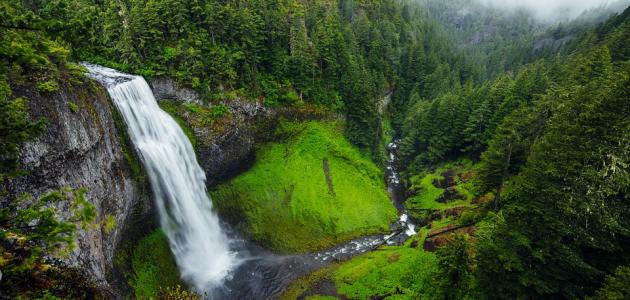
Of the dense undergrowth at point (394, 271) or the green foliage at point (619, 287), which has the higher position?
the green foliage at point (619, 287)

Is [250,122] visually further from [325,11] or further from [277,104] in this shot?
[325,11]

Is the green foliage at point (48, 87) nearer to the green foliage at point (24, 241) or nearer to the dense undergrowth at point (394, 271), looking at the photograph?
the green foliage at point (24, 241)

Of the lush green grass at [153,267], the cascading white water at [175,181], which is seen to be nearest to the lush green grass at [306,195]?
the cascading white water at [175,181]

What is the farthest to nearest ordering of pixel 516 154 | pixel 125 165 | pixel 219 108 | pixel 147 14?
pixel 219 108, pixel 147 14, pixel 516 154, pixel 125 165

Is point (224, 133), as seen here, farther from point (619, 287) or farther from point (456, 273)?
point (619, 287)

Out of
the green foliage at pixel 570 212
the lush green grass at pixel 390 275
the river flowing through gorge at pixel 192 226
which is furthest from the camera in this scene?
the river flowing through gorge at pixel 192 226

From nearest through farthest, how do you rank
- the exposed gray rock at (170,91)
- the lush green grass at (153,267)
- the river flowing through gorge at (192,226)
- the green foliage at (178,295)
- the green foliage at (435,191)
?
the green foliage at (178,295)
the lush green grass at (153,267)
the river flowing through gorge at (192,226)
the exposed gray rock at (170,91)
the green foliage at (435,191)

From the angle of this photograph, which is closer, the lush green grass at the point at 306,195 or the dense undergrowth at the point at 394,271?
the dense undergrowth at the point at 394,271

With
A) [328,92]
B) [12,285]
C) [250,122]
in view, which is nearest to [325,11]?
[328,92]
